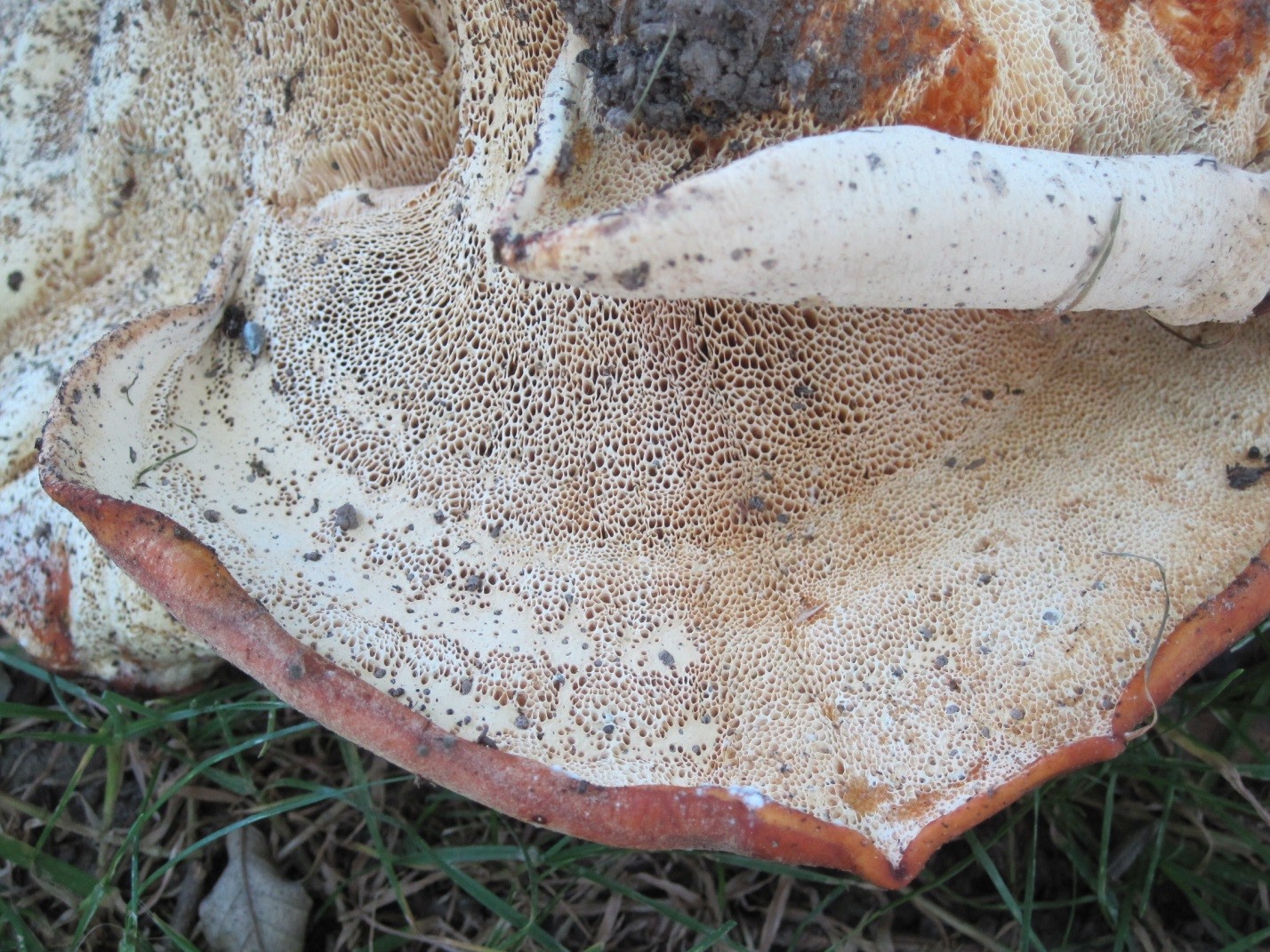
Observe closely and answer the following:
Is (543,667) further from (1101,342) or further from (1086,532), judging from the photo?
(1101,342)

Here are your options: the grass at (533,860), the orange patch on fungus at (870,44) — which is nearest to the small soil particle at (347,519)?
the grass at (533,860)

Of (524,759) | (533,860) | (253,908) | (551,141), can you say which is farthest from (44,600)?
(551,141)

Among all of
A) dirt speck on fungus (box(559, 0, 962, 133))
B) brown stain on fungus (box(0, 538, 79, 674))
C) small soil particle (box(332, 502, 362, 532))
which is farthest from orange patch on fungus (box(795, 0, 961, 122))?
brown stain on fungus (box(0, 538, 79, 674))

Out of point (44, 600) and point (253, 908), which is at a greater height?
point (44, 600)

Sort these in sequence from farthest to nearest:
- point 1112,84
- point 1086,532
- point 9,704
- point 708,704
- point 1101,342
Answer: point 9,704 → point 1101,342 → point 1086,532 → point 708,704 → point 1112,84

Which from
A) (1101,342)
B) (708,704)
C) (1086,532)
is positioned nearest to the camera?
(708,704)

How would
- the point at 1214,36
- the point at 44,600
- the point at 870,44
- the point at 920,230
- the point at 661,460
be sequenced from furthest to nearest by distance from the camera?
the point at 44,600 < the point at 661,460 < the point at 1214,36 < the point at 870,44 < the point at 920,230

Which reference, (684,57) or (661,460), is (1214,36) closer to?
(684,57)

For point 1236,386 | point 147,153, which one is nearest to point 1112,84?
point 1236,386
